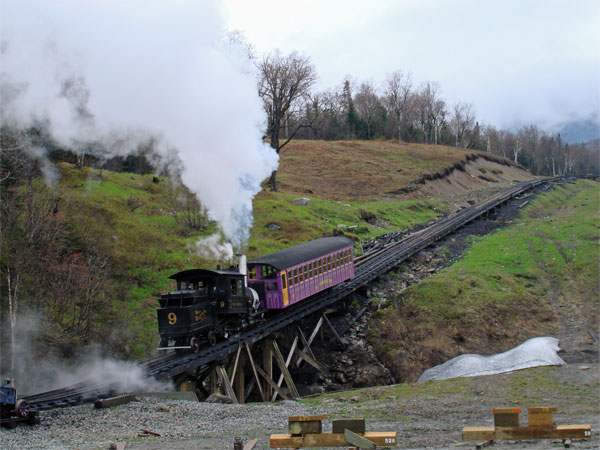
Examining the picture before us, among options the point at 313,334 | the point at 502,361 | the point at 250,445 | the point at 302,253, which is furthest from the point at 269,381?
the point at 250,445

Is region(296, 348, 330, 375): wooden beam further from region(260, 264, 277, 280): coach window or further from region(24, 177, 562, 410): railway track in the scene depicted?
region(260, 264, 277, 280): coach window

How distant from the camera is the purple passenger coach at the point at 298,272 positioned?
25406 millimetres

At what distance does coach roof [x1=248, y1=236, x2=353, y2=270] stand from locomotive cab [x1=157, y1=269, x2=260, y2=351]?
234 cm

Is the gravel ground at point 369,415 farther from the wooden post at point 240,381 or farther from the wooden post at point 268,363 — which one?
the wooden post at point 268,363

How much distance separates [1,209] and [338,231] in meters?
28.4

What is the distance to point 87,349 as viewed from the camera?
24000 millimetres

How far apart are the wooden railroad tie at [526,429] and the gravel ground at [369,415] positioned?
33.5 inches

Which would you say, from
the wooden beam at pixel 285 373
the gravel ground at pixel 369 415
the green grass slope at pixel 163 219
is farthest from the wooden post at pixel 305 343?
the green grass slope at pixel 163 219

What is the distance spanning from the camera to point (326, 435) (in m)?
9.34

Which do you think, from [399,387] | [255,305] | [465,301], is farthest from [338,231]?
[399,387]

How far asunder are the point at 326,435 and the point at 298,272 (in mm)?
17679

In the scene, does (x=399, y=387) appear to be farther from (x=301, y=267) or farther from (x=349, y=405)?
(x=301, y=267)

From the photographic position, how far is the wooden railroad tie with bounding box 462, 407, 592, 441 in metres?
9.73

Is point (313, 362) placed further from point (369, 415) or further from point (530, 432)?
point (530, 432)
